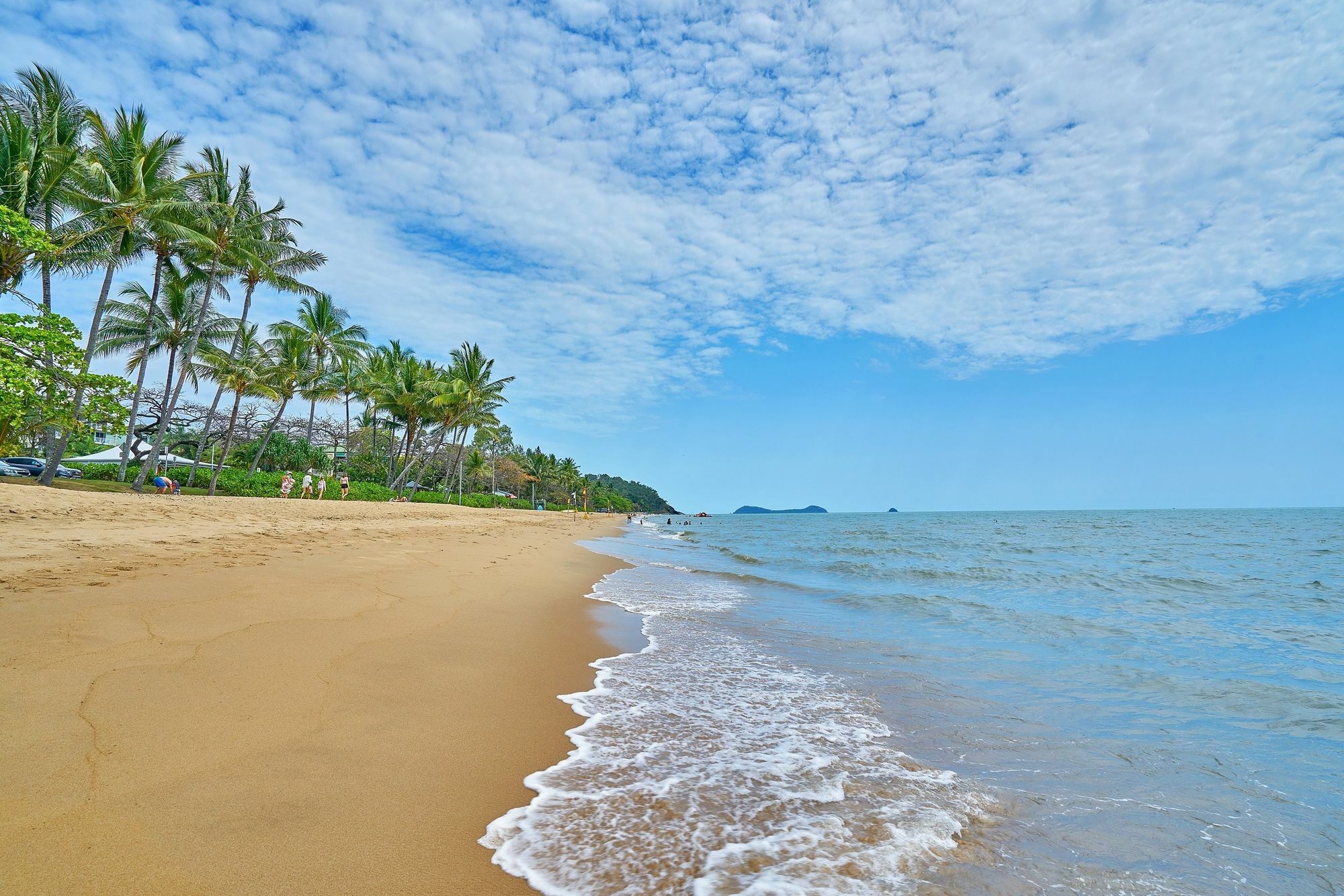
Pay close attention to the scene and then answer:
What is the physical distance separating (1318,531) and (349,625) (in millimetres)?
58986

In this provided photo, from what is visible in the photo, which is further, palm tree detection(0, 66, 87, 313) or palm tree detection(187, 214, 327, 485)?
palm tree detection(187, 214, 327, 485)

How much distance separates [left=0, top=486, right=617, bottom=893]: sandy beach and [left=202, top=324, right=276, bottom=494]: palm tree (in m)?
26.0

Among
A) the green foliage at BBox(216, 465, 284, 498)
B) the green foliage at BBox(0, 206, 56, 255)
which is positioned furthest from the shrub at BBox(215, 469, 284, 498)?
the green foliage at BBox(0, 206, 56, 255)

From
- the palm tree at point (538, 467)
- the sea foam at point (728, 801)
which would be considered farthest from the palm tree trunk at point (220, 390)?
the palm tree at point (538, 467)

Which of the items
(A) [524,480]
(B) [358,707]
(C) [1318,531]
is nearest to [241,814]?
(B) [358,707]

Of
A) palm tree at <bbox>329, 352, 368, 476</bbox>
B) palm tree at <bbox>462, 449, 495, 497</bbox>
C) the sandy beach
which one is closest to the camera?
the sandy beach

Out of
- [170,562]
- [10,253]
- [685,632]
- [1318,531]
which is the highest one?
[10,253]

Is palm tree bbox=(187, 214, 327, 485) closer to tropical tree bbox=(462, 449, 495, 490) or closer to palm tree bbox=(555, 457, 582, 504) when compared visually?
tropical tree bbox=(462, 449, 495, 490)

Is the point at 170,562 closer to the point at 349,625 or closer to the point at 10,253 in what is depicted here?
the point at 349,625

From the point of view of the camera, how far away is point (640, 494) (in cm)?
16850

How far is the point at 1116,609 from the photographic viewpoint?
1097 cm

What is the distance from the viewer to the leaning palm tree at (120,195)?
19.3 metres

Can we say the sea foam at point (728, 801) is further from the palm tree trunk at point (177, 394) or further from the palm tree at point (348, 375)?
the palm tree at point (348, 375)

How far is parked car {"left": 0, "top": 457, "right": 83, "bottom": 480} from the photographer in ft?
90.5
